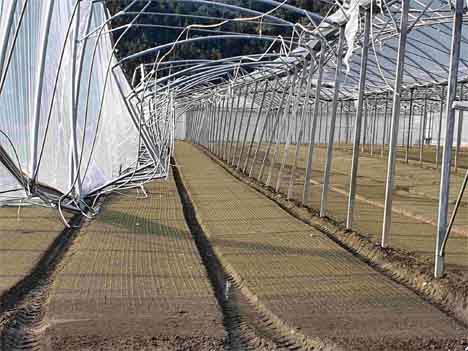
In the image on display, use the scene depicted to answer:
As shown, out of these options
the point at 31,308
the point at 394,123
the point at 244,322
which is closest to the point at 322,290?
the point at 244,322

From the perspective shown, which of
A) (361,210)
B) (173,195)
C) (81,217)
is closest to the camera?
(81,217)

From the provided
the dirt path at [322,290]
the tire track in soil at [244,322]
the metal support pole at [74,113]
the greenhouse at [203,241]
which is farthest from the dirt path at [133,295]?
the metal support pole at [74,113]

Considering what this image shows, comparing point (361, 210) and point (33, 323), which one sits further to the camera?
point (361, 210)

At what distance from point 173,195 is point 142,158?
28.4 ft

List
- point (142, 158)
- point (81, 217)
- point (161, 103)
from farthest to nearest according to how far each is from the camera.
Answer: point (161, 103)
point (142, 158)
point (81, 217)

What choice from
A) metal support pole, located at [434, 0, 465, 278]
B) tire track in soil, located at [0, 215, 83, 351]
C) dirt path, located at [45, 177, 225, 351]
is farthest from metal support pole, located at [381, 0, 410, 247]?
tire track in soil, located at [0, 215, 83, 351]

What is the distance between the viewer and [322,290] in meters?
6.42

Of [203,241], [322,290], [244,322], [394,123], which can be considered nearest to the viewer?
[244,322]

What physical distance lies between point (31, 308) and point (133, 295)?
844mm

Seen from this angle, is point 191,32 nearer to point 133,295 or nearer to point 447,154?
point 447,154

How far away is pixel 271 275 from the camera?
699cm

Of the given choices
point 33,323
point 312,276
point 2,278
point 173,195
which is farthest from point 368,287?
point 173,195

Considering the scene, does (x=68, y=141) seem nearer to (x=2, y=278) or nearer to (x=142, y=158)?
(x=2, y=278)

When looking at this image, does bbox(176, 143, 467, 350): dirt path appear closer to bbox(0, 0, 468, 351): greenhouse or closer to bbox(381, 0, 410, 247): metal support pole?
bbox(0, 0, 468, 351): greenhouse
